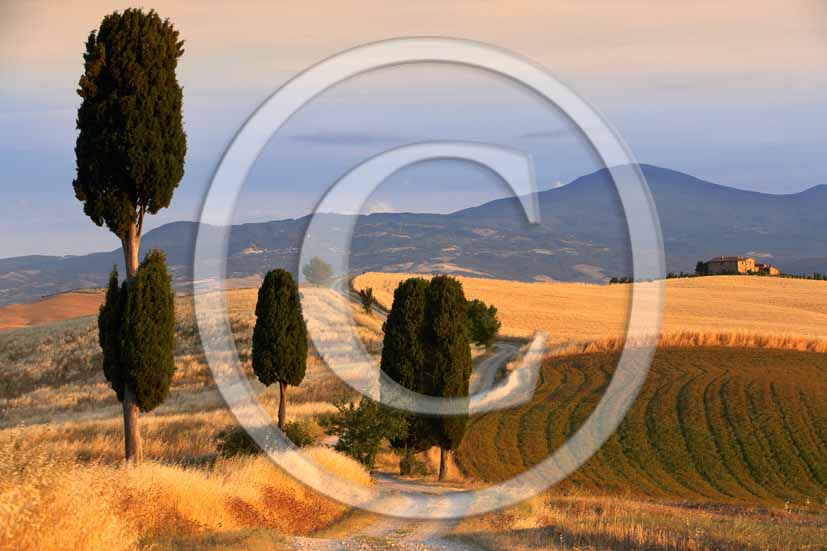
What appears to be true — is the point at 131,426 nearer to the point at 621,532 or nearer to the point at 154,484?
the point at 154,484

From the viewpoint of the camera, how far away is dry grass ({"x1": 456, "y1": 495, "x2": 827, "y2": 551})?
16.4 metres

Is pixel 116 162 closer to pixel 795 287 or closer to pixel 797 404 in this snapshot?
pixel 797 404

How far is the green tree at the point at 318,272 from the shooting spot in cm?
12169

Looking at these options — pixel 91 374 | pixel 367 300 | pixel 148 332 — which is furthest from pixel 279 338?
pixel 367 300

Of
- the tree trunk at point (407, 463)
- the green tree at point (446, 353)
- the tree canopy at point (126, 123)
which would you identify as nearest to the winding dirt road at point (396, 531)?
the tree trunk at point (407, 463)

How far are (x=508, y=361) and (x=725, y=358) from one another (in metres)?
16.4

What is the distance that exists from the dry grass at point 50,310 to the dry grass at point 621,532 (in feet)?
343

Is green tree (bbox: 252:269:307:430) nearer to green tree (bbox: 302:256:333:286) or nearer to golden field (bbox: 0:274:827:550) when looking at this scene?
golden field (bbox: 0:274:827:550)

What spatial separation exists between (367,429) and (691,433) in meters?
20.0

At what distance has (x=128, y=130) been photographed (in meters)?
22.5

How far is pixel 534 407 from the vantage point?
165 ft

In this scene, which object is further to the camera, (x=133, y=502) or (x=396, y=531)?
(x=396, y=531)

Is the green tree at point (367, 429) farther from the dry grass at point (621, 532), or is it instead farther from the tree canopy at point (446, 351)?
the dry grass at point (621, 532)

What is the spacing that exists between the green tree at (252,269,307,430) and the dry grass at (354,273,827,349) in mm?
41655
